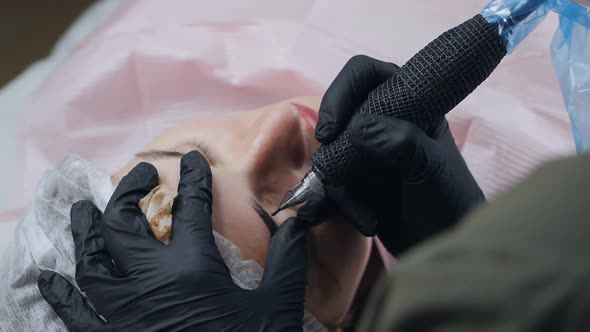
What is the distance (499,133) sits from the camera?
3.69 ft

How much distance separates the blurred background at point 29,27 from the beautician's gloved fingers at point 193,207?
1303 millimetres

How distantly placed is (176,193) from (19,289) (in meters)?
0.25

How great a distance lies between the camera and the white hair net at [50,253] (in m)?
0.82

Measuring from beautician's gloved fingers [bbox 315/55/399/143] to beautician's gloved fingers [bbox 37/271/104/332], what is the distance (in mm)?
376

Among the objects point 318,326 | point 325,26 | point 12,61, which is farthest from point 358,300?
A: point 12,61

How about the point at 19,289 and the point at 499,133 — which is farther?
the point at 499,133

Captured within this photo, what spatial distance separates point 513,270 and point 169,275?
1.78 ft

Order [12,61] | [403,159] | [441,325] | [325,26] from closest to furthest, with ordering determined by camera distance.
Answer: [441,325], [403,159], [325,26], [12,61]

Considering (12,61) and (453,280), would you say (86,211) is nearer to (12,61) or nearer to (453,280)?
(453,280)

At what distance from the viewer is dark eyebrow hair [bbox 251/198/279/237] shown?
0.87 meters

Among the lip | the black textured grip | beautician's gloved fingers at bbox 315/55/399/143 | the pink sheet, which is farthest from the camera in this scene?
the pink sheet

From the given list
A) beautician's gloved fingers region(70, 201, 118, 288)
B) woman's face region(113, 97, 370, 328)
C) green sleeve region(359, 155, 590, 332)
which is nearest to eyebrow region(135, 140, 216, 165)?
woman's face region(113, 97, 370, 328)

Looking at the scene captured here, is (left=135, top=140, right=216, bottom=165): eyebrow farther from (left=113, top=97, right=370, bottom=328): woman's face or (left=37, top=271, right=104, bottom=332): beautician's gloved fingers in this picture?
(left=37, top=271, right=104, bottom=332): beautician's gloved fingers

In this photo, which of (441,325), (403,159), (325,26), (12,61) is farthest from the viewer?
(12,61)
